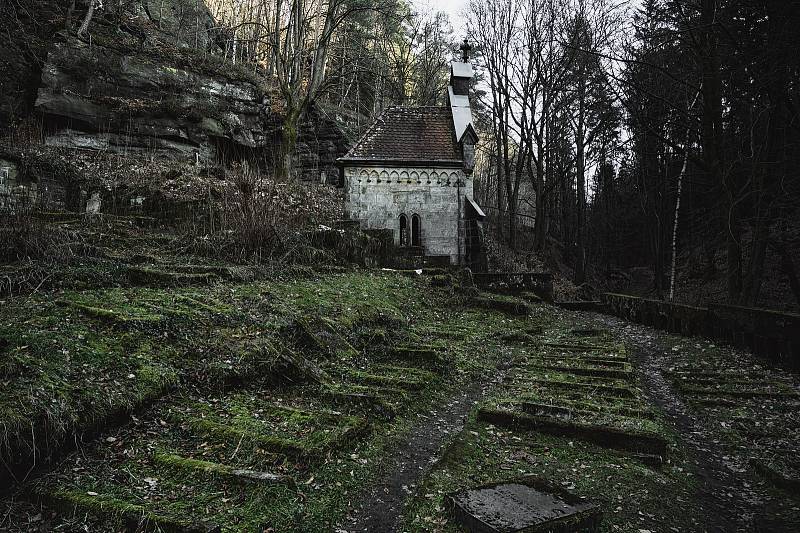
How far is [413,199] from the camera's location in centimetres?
1752

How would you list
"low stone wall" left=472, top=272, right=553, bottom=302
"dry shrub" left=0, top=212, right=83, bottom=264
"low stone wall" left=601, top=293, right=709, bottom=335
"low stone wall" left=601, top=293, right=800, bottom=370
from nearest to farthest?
"dry shrub" left=0, top=212, right=83, bottom=264 → "low stone wall" left=601, top=293, right=800, bottom=370 → "low stone wall" left=601, top=293, right=709, bottom=335 → "low stone wall" left=472, top=272, right=553, bottom=302

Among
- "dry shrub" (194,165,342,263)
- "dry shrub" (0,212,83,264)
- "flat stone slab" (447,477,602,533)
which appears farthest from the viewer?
"dry shrub" (194,165,342,263)

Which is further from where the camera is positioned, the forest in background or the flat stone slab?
the forest in background

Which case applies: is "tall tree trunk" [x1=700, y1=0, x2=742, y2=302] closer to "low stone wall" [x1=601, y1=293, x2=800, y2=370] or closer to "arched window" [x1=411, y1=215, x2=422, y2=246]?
"low stone wall" [x1=601, y1=293, x2=800, y2=370]

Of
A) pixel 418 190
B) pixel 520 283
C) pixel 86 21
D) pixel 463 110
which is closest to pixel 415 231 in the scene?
pixel 418 190

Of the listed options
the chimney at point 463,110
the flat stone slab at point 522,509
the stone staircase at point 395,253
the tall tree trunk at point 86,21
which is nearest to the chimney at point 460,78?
the chimney at point 463,110

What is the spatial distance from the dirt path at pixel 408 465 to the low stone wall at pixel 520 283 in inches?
377

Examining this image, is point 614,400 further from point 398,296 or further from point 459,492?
point 398,296

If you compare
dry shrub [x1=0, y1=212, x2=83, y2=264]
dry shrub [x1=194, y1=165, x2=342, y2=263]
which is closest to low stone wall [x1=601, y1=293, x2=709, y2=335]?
dry shrub [x1=194, y1=165, x2=342, y2=263]

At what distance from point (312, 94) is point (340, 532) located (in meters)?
Answer: 19.8

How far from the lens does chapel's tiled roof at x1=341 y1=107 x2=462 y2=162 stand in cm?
1741

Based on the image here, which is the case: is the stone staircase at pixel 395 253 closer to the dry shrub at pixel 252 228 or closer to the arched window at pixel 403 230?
the dry shrub at pixel 252 228

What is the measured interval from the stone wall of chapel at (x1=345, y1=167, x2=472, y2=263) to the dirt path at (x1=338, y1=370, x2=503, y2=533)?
12.3 m

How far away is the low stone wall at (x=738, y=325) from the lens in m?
6.93
